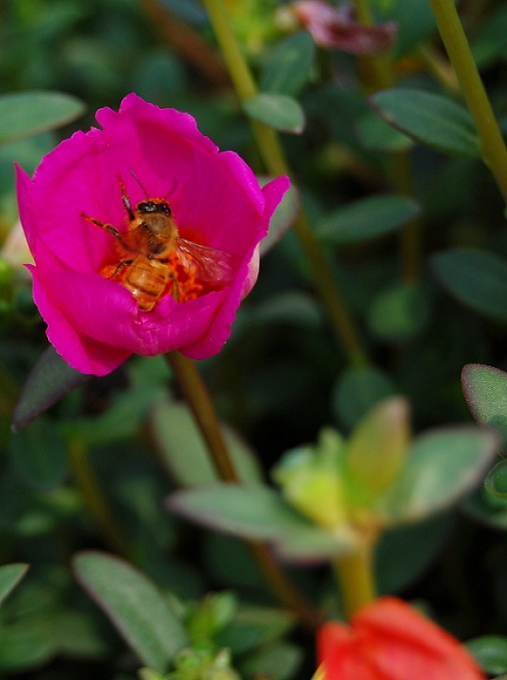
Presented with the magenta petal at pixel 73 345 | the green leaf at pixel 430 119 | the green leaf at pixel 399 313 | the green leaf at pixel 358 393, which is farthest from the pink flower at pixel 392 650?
the green leaf at pixel 399 313

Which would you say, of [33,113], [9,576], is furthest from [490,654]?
[33,113]

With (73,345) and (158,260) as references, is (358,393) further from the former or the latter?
(73,345)

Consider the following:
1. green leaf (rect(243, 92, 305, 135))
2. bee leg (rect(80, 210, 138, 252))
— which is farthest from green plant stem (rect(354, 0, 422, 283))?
bee leg (rect(80, 210, 138, 252))

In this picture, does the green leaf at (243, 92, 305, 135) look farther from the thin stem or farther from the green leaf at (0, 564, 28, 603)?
the green leaf at (0, 564, 28, 603)

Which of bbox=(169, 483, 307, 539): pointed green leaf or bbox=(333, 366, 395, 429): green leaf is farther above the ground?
bbox=(169, 483, 307, 539): pointed green leaf

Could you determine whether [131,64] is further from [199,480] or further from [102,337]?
[102,337]

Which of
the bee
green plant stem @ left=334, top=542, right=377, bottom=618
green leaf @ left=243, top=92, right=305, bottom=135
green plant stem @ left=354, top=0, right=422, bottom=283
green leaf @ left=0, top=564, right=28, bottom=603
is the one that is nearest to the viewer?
green plant stem @ left=334, top=542, right=377, bottom=618

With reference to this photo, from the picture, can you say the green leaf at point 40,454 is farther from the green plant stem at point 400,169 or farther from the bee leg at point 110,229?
the green plant stem at point 400,169
